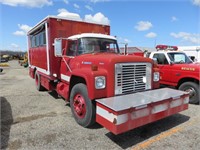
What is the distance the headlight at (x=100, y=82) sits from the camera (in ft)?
13.1

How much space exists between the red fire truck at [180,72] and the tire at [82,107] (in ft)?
13.8

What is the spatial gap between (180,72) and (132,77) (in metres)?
3.49

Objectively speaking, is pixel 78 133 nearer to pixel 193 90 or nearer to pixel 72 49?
pixel 72 49

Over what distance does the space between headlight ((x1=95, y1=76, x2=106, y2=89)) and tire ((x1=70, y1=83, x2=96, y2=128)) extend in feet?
1.43

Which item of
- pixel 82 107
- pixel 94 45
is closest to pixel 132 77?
pixel 82 107

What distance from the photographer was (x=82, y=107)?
4.52 m

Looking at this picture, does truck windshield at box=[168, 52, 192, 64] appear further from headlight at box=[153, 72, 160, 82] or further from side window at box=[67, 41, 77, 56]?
side window at box=[67, 41, 77, 56]

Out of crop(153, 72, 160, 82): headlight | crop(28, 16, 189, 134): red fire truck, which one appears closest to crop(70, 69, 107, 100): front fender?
crop(28, 16, 189, 134): red fire truck

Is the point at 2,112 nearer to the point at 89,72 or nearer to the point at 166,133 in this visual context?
the point at 89,72

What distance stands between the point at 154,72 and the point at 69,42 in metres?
2.70

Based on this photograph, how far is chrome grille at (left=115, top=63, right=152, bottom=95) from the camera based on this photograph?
420 centimetres

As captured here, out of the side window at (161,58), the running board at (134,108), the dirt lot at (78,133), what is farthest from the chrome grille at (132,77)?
the side window at (161,58)

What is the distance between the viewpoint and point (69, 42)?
5746 mm

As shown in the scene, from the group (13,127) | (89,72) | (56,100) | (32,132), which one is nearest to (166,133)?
(89,72)
